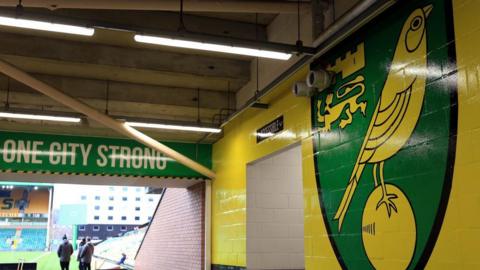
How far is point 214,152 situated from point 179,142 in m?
0.88

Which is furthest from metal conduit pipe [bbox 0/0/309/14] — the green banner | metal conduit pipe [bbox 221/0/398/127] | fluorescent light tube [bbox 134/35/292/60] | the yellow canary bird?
the green banner

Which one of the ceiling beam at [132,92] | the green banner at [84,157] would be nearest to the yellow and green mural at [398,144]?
the ceiling beam at [132,92]

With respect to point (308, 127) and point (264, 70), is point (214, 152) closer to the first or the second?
point (264, 70)

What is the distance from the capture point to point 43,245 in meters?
30.3

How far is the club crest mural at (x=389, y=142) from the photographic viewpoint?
15.0 feet

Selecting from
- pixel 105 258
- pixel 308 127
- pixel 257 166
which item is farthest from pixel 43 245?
pixel 308 127

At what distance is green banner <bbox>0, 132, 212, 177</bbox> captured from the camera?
10688mm

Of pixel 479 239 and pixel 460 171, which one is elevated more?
pixel 460 171

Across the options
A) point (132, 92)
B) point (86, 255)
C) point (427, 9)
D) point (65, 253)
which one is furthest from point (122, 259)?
point (427, 9)

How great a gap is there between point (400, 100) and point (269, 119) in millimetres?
3613

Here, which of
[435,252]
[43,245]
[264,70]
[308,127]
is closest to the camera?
[435,252]

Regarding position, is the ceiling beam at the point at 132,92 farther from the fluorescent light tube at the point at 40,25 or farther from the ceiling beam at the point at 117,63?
the fluorescent light tube at the point at 40,25

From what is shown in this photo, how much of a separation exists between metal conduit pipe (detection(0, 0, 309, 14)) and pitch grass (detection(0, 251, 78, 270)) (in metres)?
20.1

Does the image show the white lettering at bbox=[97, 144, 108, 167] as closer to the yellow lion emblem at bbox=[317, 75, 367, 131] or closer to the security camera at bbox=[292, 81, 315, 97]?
the security camera at bbox=[292, 81, 315, 97]
